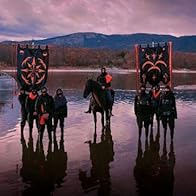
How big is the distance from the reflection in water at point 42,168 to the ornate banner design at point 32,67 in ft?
9.79

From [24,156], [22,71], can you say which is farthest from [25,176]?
[22,71]

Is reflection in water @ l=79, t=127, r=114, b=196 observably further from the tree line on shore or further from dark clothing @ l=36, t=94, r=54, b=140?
the tree line on shore

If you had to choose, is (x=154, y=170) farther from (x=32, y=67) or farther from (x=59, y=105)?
(x=32, y=67)

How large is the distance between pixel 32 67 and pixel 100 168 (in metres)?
6.42

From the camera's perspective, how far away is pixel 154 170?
9812 millimetres

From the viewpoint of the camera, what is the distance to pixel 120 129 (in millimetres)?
15406

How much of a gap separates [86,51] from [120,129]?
148148 millimetres

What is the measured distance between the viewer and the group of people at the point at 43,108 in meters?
12.3

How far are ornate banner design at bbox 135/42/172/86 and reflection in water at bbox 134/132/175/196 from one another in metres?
3.38

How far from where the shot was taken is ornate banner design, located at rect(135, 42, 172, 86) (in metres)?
15.4

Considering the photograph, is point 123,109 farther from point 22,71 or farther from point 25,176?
point 25,176

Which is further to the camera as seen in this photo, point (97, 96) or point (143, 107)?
point (97, 96)

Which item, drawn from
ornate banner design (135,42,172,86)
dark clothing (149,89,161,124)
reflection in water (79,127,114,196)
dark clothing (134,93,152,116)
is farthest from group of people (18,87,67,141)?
ornate banner design (135,42,172,86)

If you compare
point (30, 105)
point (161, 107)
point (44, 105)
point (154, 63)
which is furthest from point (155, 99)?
point (30, 105)
